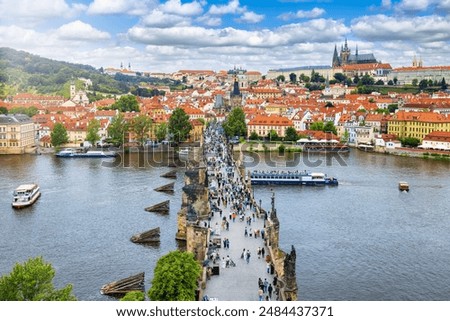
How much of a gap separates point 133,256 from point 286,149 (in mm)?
14728

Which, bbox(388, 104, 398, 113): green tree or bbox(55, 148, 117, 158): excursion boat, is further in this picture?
bbox(388, 104, 398, 113): green tree

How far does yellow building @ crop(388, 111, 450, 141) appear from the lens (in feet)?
73.5

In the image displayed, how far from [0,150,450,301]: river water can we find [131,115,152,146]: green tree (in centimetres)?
643

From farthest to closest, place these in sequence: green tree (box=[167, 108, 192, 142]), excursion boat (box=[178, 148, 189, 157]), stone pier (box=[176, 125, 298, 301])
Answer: green tree (box=[167, 108, 192, 142])
excursion boat (box=[178, 148, 189, 157])
stone pier (box=[176, 125, 298, 301])

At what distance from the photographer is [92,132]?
22047 millimetres

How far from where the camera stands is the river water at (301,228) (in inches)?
276

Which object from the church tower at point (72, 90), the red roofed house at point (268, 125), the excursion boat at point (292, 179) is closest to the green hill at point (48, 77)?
the church tower at point (72, 90)

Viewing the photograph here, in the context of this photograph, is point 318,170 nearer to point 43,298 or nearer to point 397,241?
point 397,241

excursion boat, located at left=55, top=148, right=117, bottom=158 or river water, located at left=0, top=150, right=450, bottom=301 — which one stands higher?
excursion boat, located at left=55, top=148, right=117, bottom=158

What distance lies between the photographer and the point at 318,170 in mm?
16625

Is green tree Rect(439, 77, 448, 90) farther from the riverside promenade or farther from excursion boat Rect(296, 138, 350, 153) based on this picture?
the riverside promenade

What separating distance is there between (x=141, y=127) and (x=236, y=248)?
54.4 feet

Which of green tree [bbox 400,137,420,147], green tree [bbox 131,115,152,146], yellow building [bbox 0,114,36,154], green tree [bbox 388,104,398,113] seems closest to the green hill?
yellow building [bbox 0,114,36,154]
